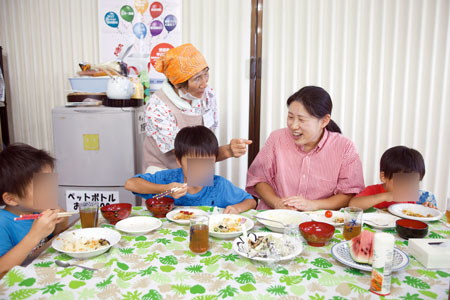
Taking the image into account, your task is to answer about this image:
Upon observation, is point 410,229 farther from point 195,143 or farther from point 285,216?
point 195,143

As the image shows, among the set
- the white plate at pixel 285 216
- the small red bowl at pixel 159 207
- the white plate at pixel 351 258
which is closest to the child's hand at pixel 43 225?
the small red bowl at pixel 159 207

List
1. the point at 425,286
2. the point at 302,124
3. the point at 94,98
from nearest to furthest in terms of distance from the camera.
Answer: the point at 425,286 → the point at 302,124 → the point at 94,98

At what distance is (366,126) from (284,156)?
1.41 m

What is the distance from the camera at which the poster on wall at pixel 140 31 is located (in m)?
3.15

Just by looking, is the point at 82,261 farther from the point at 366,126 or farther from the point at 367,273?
the point at 366,126

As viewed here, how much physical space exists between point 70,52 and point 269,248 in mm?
2978

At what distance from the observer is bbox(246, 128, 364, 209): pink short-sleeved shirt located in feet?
6.31

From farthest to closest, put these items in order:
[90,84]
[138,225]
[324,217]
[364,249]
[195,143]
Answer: [90,84] < [195,143] < [324,217] < [138,225] < [364,249]

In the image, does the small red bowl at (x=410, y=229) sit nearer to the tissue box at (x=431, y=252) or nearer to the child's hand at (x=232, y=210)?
the tissue box at (x=431, y=252)

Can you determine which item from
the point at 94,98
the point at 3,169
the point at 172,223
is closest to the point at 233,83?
the point at 94,98

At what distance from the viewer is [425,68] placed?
295cm

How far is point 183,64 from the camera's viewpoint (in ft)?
7.30

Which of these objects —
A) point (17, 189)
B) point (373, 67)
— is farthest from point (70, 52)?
point (373, 67)

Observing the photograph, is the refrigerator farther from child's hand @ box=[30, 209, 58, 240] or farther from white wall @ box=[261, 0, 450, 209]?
child's hand @ box=[30, 209, 58, 240]
